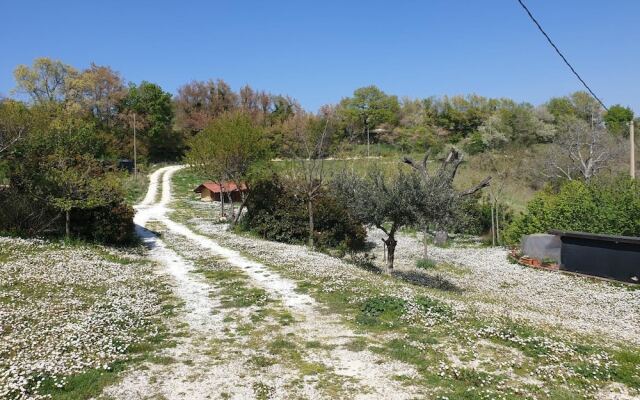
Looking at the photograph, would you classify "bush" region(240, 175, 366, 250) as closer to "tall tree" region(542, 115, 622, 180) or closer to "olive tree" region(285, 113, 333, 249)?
"olive tree" region(285, 113, 333, 249)

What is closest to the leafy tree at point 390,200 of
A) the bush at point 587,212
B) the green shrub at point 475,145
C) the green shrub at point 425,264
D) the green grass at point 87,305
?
the green shrub at point 425,264

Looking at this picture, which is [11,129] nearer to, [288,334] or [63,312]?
[63,312]

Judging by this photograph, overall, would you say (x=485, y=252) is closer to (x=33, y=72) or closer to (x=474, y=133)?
(x=474, y=133)

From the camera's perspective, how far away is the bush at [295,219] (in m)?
39.2

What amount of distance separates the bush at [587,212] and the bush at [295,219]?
1458 centimetres

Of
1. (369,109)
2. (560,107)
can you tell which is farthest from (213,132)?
(560,107)

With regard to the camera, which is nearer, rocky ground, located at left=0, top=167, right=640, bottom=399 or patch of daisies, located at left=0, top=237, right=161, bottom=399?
rocky ground, located at left=0, top=167, right=640, bottom=399

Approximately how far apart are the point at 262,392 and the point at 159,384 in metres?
2.42

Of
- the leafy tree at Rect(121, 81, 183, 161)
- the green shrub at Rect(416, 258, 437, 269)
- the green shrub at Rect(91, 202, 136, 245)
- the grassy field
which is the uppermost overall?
the leafy tree at Rect(121, 81, 183, 161)

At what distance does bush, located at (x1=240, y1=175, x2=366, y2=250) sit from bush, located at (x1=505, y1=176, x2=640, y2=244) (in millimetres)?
14580

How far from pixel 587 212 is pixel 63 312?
3658 centimetres

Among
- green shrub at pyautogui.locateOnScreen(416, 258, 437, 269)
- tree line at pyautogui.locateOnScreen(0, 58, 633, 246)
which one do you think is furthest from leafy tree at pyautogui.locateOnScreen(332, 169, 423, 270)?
green shrub at pyautogui.locateOnScreen(416, 258, 437, 269)

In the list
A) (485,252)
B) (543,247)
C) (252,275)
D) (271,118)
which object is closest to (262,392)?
(252,275)

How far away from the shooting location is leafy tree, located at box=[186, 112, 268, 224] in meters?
44.7
